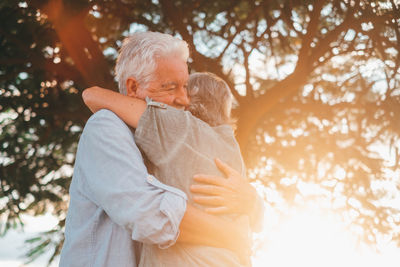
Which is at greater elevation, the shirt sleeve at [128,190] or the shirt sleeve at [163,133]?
the shirt sleeve at [163,133]

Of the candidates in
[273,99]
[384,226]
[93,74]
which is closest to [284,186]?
[384,226]

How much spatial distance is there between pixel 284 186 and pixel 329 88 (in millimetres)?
1438

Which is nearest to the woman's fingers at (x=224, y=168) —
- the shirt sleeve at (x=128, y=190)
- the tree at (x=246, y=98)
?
the shirt sleeve at (x=128, y=190)

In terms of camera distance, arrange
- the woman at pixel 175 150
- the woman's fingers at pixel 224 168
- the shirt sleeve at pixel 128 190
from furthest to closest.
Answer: the woman's fingers at pixel 224 168 < the woman at pixel 175 150 < the shirt sleeve at pixel 128 190

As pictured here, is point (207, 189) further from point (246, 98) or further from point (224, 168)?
point (246, 98)

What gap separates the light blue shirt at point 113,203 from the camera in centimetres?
135

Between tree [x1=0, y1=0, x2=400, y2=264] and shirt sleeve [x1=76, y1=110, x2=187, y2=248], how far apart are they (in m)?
2.84

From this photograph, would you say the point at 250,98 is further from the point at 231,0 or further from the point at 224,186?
the point at 224,186

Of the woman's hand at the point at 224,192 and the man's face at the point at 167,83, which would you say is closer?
the woman's hand at the point at 224,192

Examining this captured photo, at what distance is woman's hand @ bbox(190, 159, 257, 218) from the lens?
5.20 ft

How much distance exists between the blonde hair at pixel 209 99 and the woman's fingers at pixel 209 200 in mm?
453

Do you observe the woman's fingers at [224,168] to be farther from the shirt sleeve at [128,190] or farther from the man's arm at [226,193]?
A: the shirt sleeve at [128,190]

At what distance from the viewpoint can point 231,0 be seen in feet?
16.9

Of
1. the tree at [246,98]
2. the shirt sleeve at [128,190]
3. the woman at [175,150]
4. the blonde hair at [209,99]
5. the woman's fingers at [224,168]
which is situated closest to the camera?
the shirt sleeve at [128,190]
